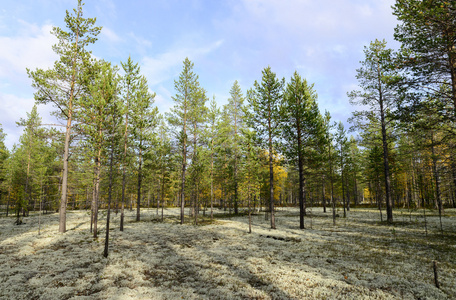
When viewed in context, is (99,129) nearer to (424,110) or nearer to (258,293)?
(258,293)

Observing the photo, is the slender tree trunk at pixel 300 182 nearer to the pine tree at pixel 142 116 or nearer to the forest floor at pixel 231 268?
the forest floor at pixel 231 268

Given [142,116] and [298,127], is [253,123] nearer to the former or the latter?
[298,127]

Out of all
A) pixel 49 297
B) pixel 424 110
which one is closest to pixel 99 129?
pixel 49 297

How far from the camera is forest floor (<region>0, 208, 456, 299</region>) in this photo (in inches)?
300

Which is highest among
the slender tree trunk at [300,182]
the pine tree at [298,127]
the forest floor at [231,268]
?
the pine tree at [298,127]

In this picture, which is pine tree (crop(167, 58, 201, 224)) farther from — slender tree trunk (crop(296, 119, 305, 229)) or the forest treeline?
slender tree trunk (crop(296, 119, 305, 229))

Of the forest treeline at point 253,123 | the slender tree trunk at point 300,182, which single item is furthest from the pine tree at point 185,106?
the slender tree trunk at point 300,182

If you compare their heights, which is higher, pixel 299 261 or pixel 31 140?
pixel 31 140

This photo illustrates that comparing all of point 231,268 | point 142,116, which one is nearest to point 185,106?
point 142,116

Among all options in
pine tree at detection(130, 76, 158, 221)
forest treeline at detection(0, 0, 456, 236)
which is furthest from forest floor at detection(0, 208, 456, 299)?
pine tree at detection(130, 76, 158, 221)

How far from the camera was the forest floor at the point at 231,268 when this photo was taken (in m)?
7.62

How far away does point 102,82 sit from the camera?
15.5 meters

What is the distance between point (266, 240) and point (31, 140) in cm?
4648

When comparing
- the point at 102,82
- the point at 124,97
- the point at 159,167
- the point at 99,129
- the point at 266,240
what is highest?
the point at 124,97
